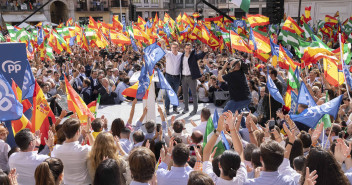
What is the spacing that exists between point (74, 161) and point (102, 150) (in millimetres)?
338

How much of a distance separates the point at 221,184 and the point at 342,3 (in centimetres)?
3880

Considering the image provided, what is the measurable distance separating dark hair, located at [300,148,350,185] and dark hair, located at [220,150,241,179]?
63 cm

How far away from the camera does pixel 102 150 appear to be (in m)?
3.79

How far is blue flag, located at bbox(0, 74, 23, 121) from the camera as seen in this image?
456 centimetres

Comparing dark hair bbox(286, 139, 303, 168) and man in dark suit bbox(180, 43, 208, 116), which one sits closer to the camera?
dark hair bbox(286, 139, 303, 168)

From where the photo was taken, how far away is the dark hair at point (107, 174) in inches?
128

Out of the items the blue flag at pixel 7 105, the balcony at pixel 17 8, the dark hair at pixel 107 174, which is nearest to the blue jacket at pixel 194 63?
the blue flag at pixel 7 105

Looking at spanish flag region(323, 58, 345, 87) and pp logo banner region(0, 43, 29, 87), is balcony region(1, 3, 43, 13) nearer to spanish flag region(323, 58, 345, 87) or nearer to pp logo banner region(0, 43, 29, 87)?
pp logo banner region(0, 43, 29, 87)

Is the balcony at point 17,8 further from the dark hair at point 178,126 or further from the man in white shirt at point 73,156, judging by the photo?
the man in white shirt at point 73,156

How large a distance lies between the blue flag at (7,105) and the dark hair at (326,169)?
3.56 meters

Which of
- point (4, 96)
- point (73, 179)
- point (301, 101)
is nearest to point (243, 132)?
point (301, 101)

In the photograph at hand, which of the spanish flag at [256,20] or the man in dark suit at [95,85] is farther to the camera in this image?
the spanish flag at [256,20]

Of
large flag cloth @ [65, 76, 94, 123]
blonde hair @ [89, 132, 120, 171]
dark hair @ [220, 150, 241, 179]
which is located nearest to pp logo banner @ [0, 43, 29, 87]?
large flag cloth @ [65, 76, 94, 123]

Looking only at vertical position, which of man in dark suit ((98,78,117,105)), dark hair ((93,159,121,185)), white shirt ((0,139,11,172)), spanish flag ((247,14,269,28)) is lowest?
man in dark suit ((98,78,117,105))
